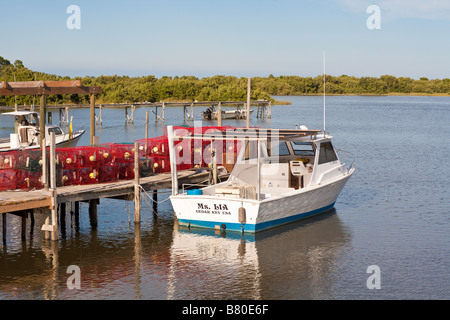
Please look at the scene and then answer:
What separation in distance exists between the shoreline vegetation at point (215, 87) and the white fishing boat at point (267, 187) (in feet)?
74.3

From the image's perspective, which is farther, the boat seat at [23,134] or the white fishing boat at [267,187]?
the boat seat at [23,134]

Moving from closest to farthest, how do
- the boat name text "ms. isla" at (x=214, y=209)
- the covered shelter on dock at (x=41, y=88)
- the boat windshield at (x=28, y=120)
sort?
the boat name text "ms. isla" at (x=214, y=209) < the covered shelter on dock at (x=41, y=88) < the boat windshield at (x=28, y=120)

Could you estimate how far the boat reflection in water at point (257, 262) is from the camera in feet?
46.3

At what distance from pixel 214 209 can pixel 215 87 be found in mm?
107829

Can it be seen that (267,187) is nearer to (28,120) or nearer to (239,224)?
(239,224)

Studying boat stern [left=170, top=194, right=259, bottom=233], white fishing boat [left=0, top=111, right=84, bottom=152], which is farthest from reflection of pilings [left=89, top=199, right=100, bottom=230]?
white fishing boat [left=0, top=111, right=84, bottom=152]

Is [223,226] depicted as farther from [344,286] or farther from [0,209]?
[0,209]

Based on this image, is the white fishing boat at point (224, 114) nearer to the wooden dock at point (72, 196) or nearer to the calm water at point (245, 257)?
the calm water at point (245, 257)

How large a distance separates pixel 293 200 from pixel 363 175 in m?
12.9

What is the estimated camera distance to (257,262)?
16203 mm

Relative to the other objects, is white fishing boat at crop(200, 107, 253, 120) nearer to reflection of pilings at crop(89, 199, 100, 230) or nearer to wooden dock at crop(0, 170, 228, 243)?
wooden dock at crop(0, 170, 228, 243)

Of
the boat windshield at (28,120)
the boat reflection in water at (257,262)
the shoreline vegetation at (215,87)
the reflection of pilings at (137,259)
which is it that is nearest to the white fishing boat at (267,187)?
the boat reflection in water at (257,262)

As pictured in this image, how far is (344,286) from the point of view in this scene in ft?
47.8
